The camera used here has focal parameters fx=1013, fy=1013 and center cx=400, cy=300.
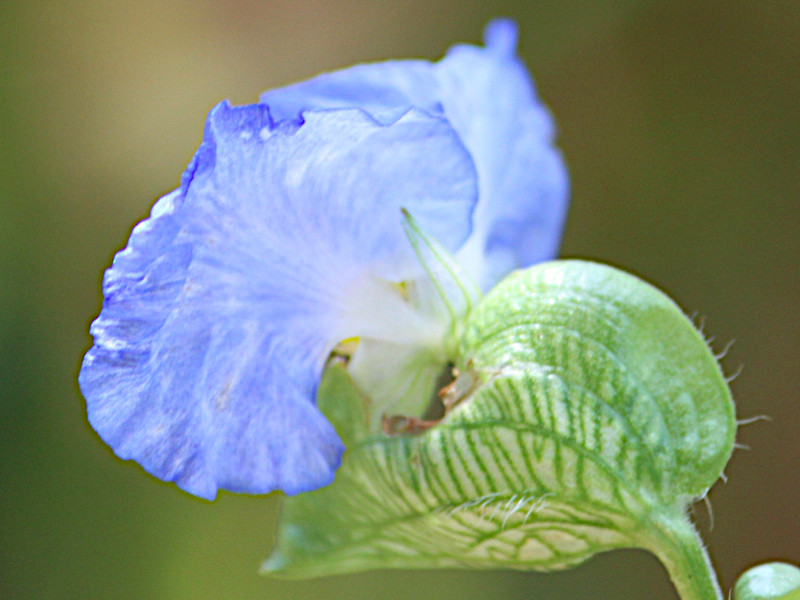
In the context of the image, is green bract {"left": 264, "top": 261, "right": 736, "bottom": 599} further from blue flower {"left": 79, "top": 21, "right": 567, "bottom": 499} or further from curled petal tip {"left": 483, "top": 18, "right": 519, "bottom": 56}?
curled petal tip {"left": 483, "top": 18, "right": 519, "bottom": 56}

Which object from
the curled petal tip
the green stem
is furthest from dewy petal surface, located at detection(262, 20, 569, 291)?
the green stem

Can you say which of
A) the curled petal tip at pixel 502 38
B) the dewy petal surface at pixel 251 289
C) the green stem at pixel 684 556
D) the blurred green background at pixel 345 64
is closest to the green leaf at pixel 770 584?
the green stem at pixel 684 556

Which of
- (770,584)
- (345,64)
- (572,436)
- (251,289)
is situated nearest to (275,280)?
(251,289)

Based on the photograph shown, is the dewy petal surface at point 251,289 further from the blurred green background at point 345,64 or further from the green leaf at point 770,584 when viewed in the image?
the blurred green background at point 345,64

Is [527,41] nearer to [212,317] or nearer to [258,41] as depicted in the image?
[258,41]

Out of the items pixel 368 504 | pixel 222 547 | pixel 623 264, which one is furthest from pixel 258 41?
pixel 368 504

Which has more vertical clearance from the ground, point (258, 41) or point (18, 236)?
point (258, 41)

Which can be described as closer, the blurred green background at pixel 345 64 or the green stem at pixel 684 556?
the green stem at pixel 684 556
